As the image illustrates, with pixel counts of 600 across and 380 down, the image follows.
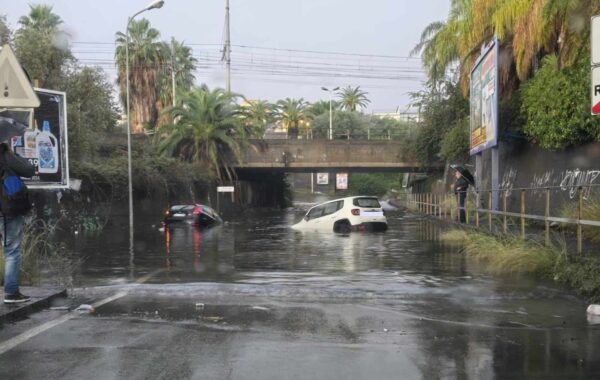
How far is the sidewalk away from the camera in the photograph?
6.93m

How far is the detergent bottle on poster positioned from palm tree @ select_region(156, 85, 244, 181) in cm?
2951

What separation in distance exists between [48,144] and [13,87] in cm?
782

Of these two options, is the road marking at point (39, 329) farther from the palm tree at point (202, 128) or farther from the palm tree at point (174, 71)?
the palm tree at point (174, 71)

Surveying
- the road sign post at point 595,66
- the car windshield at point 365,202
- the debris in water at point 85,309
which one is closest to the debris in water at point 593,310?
the road sign post at point 595,66

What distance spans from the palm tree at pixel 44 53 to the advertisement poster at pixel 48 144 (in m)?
11.3

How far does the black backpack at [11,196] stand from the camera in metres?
7.13

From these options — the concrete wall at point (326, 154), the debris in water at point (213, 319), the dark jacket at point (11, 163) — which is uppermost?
the concrete wall at point (326, 154)

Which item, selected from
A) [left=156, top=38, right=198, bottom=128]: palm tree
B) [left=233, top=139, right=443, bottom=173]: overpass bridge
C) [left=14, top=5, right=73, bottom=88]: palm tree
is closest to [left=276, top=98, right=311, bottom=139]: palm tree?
[left=156, top=38, right=198, bottom=128]: palm tree

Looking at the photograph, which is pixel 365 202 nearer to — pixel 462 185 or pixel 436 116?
pixel 462 185

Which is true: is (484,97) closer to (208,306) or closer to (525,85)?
(525,85)

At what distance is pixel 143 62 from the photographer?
5712 centimetres

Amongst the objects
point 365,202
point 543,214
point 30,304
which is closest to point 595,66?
point 30,304

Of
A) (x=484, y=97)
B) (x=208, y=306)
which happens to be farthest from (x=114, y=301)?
(x=484, y=97)

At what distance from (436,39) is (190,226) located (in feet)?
50.6
